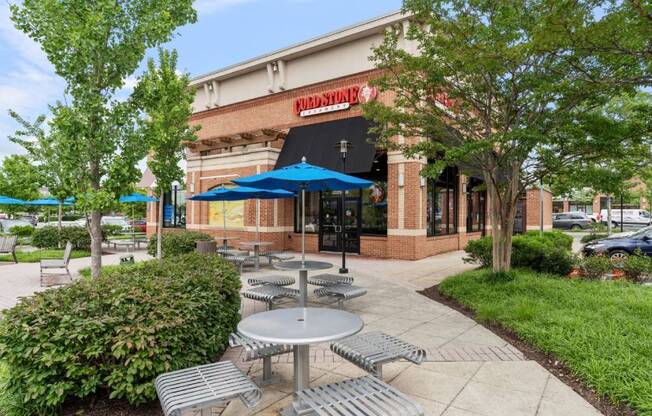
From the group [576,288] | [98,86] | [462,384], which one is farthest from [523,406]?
[98,86]

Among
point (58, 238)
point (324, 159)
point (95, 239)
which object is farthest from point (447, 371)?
point (58, 238)

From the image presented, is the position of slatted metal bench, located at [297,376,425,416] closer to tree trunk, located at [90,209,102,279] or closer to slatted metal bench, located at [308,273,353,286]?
slatted metal bench, located at [308,273,353,286]

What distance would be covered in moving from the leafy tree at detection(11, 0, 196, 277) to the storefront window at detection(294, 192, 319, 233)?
427 inches

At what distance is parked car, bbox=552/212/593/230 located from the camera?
3469 cm

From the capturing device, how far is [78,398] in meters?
3.65

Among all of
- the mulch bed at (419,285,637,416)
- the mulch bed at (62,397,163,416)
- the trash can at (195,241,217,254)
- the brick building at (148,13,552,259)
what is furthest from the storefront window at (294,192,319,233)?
the mulch bed at (62,397,163,416)

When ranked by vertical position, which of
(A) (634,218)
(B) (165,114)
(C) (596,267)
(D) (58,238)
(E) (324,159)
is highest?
(E) (324,159)

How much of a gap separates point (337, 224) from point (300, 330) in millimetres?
12651

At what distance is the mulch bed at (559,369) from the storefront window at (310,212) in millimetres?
10209

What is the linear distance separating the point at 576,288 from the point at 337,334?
21.9 feet

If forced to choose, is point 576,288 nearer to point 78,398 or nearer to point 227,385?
point 227,385

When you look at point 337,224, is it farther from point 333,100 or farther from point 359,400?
point 359,400

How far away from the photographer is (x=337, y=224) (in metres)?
15.9

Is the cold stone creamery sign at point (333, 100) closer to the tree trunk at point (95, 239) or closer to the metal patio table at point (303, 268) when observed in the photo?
the metal patio table at point (303, 268)
